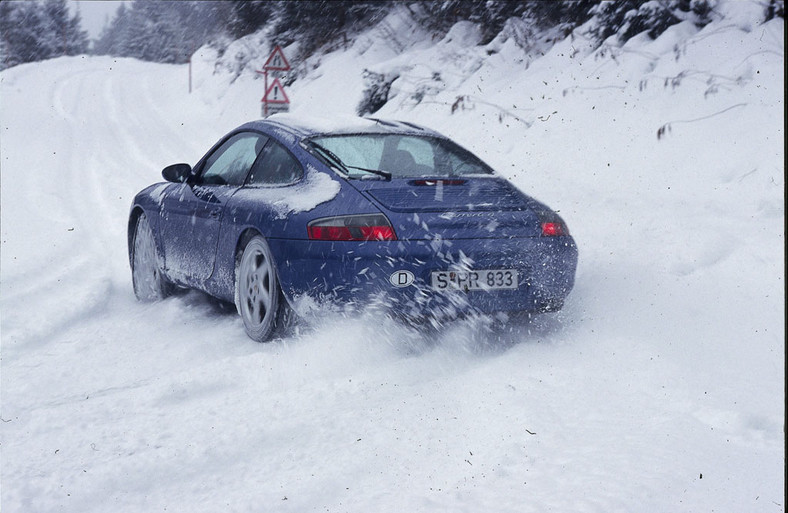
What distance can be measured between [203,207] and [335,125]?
1.02m

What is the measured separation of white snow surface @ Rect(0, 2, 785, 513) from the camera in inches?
116

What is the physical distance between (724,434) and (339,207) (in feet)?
6.84

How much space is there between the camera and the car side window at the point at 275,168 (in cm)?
483

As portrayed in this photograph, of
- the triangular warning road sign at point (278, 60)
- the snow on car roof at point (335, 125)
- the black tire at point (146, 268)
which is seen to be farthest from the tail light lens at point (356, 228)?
the triangular warning road sign at point (278, 60)

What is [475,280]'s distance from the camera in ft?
14.2

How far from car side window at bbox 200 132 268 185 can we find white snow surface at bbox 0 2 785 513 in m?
0.90

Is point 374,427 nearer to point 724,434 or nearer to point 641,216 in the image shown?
point 724,434

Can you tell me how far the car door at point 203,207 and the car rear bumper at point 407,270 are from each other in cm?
98

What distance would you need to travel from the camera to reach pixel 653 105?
931 cm

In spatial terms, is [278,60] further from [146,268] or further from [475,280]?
[475,280]

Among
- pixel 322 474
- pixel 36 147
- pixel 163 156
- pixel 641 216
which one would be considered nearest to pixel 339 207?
pixel 322 474

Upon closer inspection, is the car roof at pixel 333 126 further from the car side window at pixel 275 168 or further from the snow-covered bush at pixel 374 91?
the snow-covered bush at pixel 374 91

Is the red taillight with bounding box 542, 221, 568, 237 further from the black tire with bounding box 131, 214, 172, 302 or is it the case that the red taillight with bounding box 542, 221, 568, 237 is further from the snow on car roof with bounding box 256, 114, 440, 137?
the black tire with bounding box 131, 214, 172, 302

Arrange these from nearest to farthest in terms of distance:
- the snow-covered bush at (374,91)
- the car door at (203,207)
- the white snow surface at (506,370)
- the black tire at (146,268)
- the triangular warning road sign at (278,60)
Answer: the white snow surface at (506,370) < the car door at (203,207) < the black tire at (146,268) < the snow-covered bush at (374,91) < the triangular warning road sign at (278,60)
